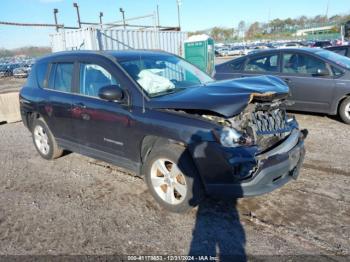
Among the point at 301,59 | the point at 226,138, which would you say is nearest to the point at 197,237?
the point at 226,138

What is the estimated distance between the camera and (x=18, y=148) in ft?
22.1

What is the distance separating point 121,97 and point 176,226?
159 cm

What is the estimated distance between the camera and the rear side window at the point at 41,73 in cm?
534

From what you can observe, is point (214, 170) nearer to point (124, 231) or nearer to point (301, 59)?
point (124, 231)

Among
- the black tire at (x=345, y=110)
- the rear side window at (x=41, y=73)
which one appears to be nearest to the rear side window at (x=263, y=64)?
the black tire at (x=345, y=110)

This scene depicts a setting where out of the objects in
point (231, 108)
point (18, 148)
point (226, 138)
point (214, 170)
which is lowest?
point (18, 148)

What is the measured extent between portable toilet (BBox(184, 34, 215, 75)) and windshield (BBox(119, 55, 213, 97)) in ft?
25.8

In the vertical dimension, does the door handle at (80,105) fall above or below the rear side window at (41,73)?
below

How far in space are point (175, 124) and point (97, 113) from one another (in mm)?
1273

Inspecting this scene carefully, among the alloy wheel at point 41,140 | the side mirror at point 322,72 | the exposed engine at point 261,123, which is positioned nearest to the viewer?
the exposed engine at point 261,123

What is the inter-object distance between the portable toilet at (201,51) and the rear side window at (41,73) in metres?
7.84

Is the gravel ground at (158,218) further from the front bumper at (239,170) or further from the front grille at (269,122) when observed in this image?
the front grille at (269,122)

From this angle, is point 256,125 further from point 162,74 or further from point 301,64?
point 301,64

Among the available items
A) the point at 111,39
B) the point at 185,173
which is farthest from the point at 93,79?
the point at 111,39
